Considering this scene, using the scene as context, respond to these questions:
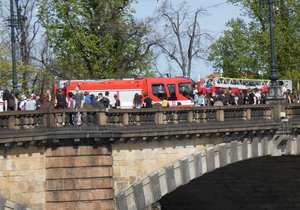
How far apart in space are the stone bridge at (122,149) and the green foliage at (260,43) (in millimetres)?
28233

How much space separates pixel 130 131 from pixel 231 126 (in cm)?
423

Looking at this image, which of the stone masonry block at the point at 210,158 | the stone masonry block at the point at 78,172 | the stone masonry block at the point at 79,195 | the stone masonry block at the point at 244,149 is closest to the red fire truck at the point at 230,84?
the stone masonry block at the point at 244,149

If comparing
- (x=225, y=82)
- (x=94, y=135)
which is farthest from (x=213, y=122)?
(x=225, y=82)

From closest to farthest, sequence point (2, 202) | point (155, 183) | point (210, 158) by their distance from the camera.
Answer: point (2, 202), point (155, 183), point (210, 158)

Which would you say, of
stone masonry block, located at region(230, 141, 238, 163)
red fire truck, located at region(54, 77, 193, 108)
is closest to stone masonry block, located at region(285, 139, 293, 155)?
stone masonry block, located at region(230, 141, 238, 163)

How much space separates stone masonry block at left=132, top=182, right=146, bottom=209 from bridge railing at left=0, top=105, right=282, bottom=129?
6.54ft

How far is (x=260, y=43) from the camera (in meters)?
65.2

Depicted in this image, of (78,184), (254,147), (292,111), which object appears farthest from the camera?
(292,111)

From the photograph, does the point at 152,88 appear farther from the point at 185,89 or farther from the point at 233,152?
the point at 233,152

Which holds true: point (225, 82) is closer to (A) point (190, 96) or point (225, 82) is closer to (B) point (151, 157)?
(A) point (190, 96)

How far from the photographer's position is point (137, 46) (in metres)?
58.2

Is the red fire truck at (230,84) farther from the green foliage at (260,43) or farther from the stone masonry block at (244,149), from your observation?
the stone masonry block at (244,149)

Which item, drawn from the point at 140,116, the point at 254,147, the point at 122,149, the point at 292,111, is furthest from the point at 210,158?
the point at 292,111

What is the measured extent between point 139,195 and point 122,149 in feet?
5.27
